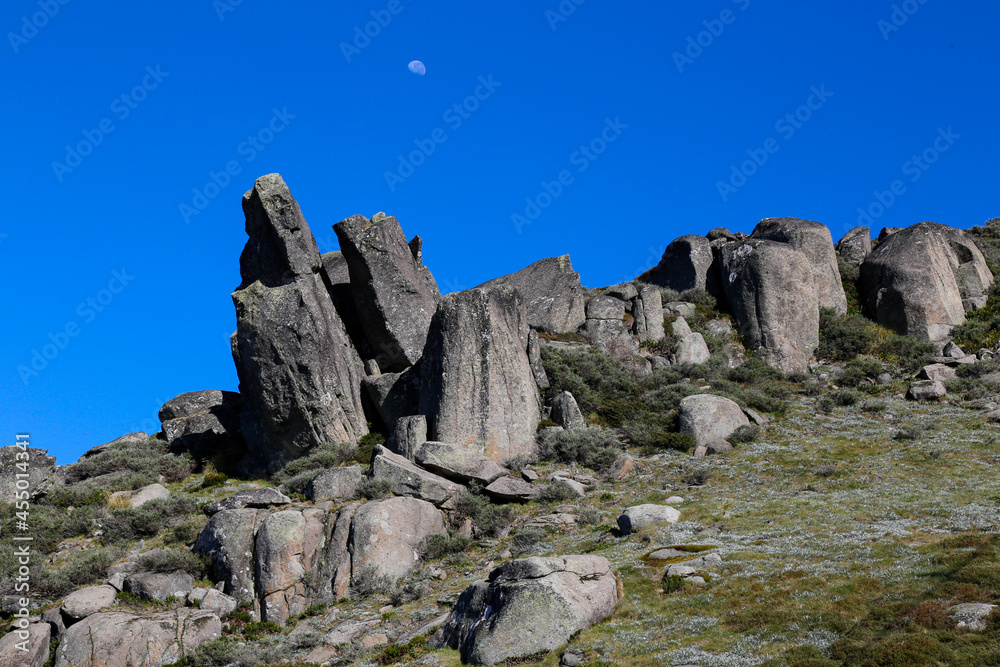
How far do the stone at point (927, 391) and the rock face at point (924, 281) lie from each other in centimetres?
799

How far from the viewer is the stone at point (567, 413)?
34.1m

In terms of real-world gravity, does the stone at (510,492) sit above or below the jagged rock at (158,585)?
above

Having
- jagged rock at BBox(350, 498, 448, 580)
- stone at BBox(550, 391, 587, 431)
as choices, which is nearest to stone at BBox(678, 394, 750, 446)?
stone at BBox(550, 391, 587, 431)

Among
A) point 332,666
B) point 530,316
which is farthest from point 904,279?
point 332,666

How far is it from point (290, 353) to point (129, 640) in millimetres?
16060

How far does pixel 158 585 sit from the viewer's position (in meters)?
23.4

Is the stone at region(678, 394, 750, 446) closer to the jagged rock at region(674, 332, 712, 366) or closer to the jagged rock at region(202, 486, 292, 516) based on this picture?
the jagged rock at region(674, 332, 712, 366)

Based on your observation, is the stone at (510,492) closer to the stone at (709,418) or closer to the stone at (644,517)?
the stone at (644,517)

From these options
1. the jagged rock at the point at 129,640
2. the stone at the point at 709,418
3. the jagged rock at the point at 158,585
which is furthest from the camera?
the stone at the point at 709,418

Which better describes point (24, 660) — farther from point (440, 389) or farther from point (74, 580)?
point (440, 389)

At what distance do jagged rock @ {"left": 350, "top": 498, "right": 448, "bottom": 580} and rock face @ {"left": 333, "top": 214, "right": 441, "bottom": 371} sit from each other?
12677mm

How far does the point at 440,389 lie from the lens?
3316 cm

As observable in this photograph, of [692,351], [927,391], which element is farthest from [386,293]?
[927,391]

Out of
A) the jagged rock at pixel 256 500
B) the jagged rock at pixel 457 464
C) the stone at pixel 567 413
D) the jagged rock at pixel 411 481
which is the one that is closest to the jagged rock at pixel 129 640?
the jagged rock at pixel 256 500
